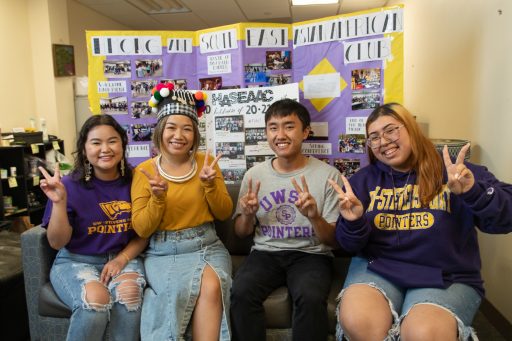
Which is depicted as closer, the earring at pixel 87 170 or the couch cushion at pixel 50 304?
the couch cushion at pixel 50 304

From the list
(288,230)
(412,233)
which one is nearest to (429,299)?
(412,233)

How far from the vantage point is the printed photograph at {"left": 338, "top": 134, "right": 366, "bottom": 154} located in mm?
2018

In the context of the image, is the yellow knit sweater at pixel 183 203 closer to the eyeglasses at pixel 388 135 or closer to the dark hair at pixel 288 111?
the dark hair at pixel 288 111

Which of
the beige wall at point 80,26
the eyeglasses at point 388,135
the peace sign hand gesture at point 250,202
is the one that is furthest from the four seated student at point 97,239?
the beige wall at point 80,26

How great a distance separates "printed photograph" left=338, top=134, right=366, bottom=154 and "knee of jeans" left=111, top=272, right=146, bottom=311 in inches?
47.3

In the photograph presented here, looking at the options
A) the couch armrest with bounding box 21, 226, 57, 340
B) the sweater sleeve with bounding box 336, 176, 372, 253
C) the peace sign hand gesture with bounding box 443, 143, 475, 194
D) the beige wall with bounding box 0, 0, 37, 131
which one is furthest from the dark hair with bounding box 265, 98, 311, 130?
the beige wall with bounding box 0, 0, 37, 131

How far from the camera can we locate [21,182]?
141 inches

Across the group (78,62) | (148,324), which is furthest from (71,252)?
(78,62)

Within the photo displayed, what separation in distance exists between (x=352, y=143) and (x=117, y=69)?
145 cm

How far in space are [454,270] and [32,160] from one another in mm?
3867

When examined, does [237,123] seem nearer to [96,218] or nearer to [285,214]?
[285,214]

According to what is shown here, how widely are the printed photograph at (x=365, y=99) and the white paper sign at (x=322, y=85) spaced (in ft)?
0.32

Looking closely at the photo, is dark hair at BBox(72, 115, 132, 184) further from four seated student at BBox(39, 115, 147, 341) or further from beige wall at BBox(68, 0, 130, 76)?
beige wall at BBox(68, 0, 130, 76)

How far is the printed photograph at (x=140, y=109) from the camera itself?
90.4 inches
